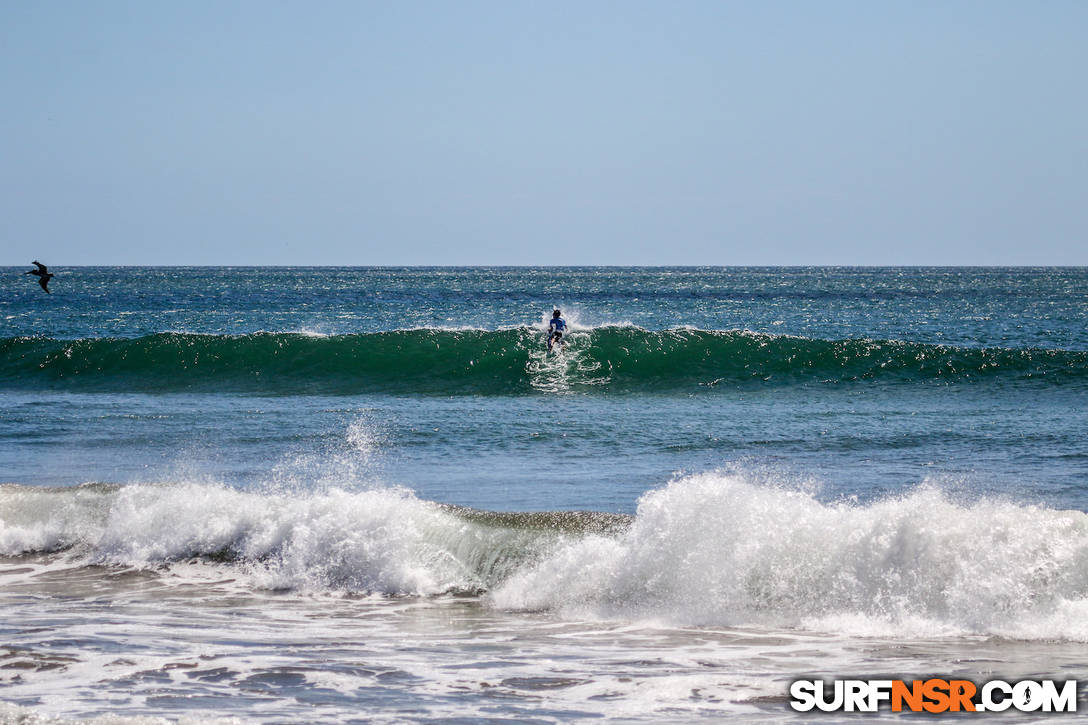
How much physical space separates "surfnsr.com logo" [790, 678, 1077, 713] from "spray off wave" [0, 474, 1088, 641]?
1225mm

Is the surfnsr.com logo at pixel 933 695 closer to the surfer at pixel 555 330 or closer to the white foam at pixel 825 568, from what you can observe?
the white foam at pixel 825 568

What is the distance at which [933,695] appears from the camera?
6.53 meters

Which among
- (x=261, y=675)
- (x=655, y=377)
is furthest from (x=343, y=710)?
(x=655, y=377)

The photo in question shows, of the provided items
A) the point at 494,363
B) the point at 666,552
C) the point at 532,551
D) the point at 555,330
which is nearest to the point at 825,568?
the point at 666,552

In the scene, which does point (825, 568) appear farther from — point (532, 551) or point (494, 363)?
point (494, 363)

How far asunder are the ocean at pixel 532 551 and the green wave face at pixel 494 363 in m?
1.60

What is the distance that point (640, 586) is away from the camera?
909 cm

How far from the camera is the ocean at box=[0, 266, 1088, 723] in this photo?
274 inches

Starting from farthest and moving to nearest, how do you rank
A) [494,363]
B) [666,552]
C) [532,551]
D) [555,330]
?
[555,330] < [494,363] < [532,551] < [666,552]

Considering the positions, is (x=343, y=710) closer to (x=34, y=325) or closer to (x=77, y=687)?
(x=77, y=687)

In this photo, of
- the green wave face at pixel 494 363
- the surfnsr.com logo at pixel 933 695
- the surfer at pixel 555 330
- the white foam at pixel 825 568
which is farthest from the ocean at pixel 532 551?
the surfer at pixel 555 330

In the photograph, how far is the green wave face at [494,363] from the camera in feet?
78.3

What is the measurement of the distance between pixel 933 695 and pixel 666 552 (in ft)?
10.1

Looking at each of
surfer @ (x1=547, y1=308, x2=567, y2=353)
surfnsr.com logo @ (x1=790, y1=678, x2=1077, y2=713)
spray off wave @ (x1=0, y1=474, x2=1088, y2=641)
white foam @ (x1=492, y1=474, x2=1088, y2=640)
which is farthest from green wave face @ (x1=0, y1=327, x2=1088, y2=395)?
surfnsr.com logo @ (x1=790, y1=678, x2=1077, y2=713)
